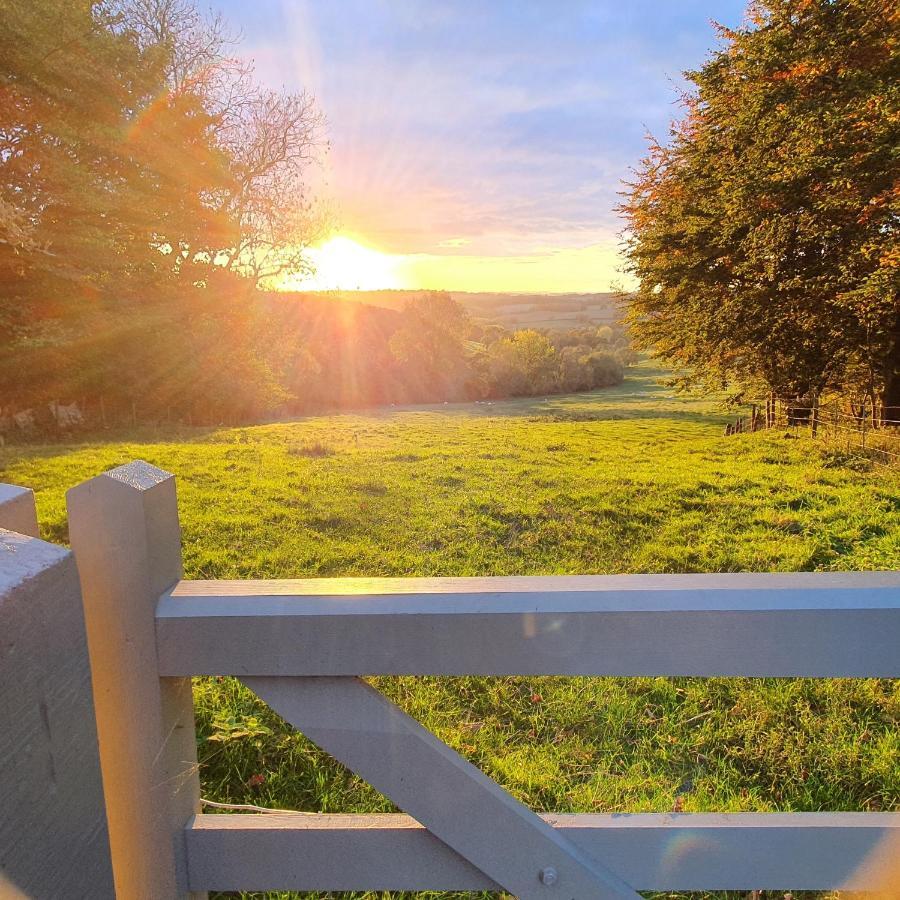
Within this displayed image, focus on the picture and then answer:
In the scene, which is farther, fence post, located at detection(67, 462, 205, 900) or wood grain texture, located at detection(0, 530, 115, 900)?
fence post, located at detection(67, 462, 205, 900)

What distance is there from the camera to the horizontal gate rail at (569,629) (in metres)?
0.89

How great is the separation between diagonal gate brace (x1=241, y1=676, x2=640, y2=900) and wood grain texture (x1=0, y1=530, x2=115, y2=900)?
1.00 feet

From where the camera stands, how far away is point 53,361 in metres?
12.5

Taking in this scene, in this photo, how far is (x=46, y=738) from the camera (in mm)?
599

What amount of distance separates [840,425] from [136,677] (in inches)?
500

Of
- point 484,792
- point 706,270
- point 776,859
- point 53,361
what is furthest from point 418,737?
point 53,361

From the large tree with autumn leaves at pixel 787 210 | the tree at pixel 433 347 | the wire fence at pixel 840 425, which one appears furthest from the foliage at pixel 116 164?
the tree at pixel 433 347

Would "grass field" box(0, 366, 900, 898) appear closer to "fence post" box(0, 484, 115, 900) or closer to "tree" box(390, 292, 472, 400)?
"fence post" box(0, 484, 115, 900)

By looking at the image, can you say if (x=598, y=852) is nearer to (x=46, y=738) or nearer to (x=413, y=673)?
(x=413, y=673)

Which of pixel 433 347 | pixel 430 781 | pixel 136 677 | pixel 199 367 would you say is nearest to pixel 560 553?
pixel 430 781

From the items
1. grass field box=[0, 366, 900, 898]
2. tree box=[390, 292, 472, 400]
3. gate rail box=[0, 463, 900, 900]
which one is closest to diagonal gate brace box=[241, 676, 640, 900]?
gate rail box=[0, 463, 900, 900]

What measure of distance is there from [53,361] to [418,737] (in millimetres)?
14393

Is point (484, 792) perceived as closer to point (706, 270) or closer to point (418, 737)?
point (418, 737)

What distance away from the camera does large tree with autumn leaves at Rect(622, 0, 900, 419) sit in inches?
340
